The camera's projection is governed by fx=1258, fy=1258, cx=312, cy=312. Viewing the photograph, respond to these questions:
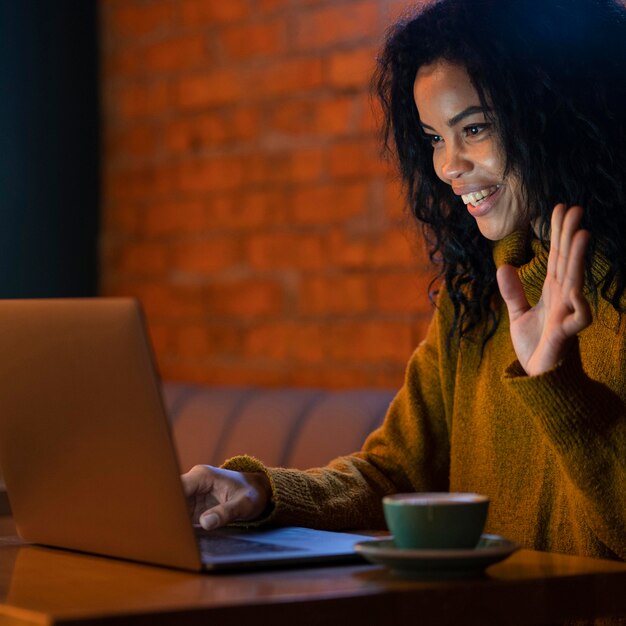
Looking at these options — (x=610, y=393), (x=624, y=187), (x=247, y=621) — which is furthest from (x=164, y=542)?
(x=624, y=187)

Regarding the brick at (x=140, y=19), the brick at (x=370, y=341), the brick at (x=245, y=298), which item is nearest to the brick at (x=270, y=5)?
the brick at (x=140, y=19)

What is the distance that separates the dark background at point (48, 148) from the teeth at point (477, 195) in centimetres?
165

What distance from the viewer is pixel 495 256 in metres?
1.72

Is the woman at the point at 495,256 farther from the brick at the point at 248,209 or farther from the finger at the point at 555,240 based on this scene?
the brick at the point at 248,209

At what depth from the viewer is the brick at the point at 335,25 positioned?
250cm

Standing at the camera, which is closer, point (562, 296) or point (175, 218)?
point (562, 296)

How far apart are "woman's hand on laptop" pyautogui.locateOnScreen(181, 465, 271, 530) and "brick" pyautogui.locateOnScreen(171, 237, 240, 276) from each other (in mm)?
1471

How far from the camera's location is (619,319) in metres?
1.54

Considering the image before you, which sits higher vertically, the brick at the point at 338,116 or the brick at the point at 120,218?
the brick at the point at 338,116

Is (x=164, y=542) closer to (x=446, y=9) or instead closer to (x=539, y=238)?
(x=539, y=238)

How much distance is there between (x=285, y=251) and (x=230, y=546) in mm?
1596

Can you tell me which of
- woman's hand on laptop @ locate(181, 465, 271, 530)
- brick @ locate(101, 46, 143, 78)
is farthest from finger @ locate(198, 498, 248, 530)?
brick @ locate(101, 46, 143, 78)

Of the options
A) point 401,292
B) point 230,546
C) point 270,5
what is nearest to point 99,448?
point 230,546

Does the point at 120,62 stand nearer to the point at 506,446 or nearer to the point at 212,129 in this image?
the point at 212,129
